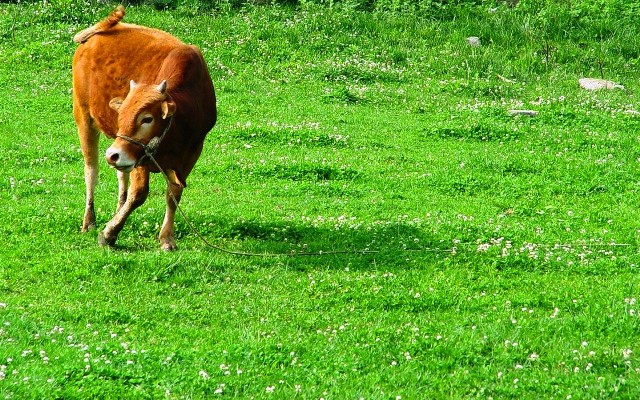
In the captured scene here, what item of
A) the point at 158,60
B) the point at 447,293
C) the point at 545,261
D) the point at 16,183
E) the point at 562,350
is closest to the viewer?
the point at 562,350

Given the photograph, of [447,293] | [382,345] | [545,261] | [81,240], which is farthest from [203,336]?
[545,261]

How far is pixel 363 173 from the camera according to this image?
15008 millimetres

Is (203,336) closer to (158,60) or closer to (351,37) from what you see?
(158,60)

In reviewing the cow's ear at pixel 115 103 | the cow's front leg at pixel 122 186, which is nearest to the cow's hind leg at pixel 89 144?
the cow's front leg at pixel 122 186

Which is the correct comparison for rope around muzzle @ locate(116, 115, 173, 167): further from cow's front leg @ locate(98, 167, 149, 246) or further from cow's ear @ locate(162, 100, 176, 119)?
cow's front leg @ locate(98, 167, 149, 246)

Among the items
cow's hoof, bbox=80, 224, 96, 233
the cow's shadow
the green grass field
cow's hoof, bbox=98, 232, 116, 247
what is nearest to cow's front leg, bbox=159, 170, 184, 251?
the green grass field

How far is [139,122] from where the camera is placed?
405 inches

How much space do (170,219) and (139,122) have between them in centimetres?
171

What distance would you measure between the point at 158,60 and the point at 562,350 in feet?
20.6

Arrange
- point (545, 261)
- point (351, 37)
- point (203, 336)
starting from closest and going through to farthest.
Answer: point (203, 336) → point (545, 261) → point (351, 37)

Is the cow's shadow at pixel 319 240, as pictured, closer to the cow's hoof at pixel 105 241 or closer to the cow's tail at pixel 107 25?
the cow's hoof at pixel 105 241

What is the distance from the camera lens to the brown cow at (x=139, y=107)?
1034 cm

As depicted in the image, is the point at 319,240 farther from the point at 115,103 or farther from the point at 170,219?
the point at 115,103

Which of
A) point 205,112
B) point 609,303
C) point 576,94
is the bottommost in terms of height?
point 576,94
